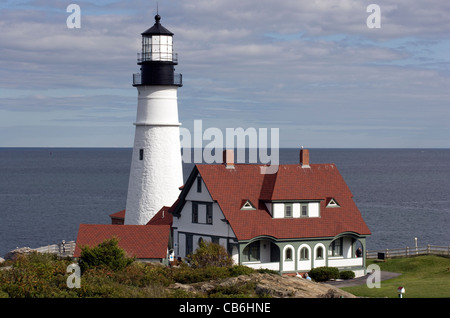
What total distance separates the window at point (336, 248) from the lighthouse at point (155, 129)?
35.4 ft

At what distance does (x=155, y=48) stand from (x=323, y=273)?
58.7 feet

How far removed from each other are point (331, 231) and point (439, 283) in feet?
28.5

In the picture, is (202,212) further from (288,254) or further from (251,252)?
(288,254)

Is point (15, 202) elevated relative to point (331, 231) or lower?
elevated

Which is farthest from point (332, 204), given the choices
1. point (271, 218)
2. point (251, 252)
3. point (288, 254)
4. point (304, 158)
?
point (251, 252)

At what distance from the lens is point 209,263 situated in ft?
109

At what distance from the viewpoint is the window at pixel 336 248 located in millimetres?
43188
